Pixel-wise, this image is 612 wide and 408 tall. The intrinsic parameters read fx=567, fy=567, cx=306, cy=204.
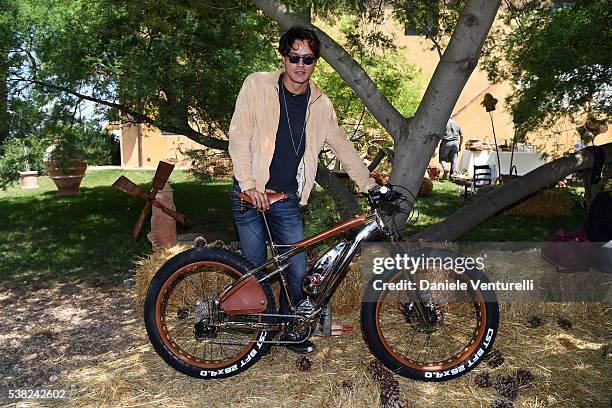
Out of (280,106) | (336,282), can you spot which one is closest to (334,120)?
(280,106)

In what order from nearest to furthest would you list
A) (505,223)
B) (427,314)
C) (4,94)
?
(427,314), (4,94), (505,223)

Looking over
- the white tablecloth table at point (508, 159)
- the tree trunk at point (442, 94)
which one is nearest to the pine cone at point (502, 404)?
the tree trunk at point (442, 94)

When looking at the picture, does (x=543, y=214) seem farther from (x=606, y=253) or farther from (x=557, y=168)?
(x=606, y=253)

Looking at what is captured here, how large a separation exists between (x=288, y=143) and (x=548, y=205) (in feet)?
30.4

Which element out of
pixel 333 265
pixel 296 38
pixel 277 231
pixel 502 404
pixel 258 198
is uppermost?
pixel 296 38

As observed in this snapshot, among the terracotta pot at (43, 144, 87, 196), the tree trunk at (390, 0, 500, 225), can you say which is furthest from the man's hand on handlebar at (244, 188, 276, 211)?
the terracotta pot at (43, 144, 87, 196)

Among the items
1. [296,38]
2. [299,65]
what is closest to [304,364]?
[299,65]

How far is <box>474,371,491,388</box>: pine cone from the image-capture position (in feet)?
13.4

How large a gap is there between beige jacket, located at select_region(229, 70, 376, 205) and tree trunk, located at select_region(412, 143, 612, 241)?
2.24 m

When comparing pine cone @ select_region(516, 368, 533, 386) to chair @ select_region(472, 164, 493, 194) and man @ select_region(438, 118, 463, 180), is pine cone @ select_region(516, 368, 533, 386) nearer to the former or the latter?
chair @ select_region(472, 164, 493, 194)

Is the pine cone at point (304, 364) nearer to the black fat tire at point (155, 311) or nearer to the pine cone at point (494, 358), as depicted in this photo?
the black fat tire at point (155, 311)

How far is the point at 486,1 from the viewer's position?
522 centimetres

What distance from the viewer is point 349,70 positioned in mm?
5785

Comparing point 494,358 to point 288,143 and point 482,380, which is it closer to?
point 482,380
